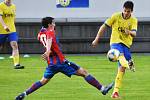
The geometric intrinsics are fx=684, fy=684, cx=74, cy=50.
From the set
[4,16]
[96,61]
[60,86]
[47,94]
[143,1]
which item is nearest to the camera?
A: [47,94]

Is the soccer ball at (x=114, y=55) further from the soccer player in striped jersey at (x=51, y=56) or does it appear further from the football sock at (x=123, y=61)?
the soccer player in striped jersey at (x=51, y=56)

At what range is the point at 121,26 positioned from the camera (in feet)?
44.6

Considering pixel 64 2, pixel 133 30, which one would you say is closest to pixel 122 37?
pixel 133 30

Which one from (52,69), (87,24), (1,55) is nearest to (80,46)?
(87,24)

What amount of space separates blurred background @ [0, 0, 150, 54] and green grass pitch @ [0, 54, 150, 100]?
107 inches

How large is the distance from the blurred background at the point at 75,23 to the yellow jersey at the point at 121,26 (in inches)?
476

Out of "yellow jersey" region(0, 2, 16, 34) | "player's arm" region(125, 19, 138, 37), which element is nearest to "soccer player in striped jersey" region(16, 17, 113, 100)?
"player's arm" region(125, 19, 138, 37)

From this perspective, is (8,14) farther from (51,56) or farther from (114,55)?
(51,56)

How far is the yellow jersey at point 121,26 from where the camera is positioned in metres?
13.6

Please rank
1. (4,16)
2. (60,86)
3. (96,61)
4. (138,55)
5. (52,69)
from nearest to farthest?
(52,69), (60,86), (4,16), (96,61), (138,55)

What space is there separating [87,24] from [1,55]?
345 cm

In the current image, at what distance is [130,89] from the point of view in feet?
48.9

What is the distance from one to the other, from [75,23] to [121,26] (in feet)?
40.7

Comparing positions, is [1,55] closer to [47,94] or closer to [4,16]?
[4,16]
